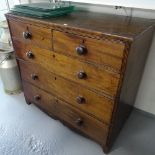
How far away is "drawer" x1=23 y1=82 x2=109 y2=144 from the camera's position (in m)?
1.21

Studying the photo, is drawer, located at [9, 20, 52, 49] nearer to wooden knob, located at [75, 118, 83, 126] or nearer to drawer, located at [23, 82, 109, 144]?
drawer, located at [23, 82, 109, 144]

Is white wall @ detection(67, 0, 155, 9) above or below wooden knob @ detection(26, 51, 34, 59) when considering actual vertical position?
above

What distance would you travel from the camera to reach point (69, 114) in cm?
135

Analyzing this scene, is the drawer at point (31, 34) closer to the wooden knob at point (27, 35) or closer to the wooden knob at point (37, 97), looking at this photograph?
the wooden knob at point (27, 35)

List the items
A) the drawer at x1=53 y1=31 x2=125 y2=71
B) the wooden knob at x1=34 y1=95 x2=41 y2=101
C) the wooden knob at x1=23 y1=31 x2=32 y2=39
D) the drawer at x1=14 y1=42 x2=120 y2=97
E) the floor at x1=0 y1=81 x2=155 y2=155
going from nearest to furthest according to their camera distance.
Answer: the drawer at x1=53 y1=31 x2=125 y2=71, the drawer at x1=14 y1=42 x2=120 y2=97, the wooden knob at x1=23 y1=31 x2=32 y2=39, the floor at x1=0 y1=81 x2=155 y2=155, the wooden knob at x1=34 y1=95 x2=41 y2=101

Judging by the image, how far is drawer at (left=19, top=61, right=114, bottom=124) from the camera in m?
1.08

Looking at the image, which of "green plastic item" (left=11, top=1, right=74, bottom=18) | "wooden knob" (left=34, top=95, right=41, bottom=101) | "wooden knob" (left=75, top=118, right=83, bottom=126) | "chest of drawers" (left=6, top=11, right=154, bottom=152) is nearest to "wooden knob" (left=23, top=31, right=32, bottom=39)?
"chest of drawers" (left=6, top=11, right=154, bottom=152)

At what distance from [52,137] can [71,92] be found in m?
0.50

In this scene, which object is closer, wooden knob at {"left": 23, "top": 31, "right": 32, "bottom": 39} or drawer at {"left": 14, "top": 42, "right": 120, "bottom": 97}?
drawer at {"left": 14, "top": 42, "right": 120, "bottom": 97}

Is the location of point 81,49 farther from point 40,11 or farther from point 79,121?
point 79,121

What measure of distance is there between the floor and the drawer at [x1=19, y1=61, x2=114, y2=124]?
1.17 feet

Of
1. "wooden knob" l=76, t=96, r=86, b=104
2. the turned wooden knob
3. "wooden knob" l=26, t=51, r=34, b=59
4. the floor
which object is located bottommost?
the floor

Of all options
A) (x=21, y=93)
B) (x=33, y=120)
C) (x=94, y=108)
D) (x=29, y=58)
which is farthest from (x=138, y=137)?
(x=21, y=93)

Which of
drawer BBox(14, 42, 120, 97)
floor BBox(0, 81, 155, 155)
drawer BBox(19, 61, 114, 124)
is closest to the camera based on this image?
drawer BBox(14, 42, 120, 97)
